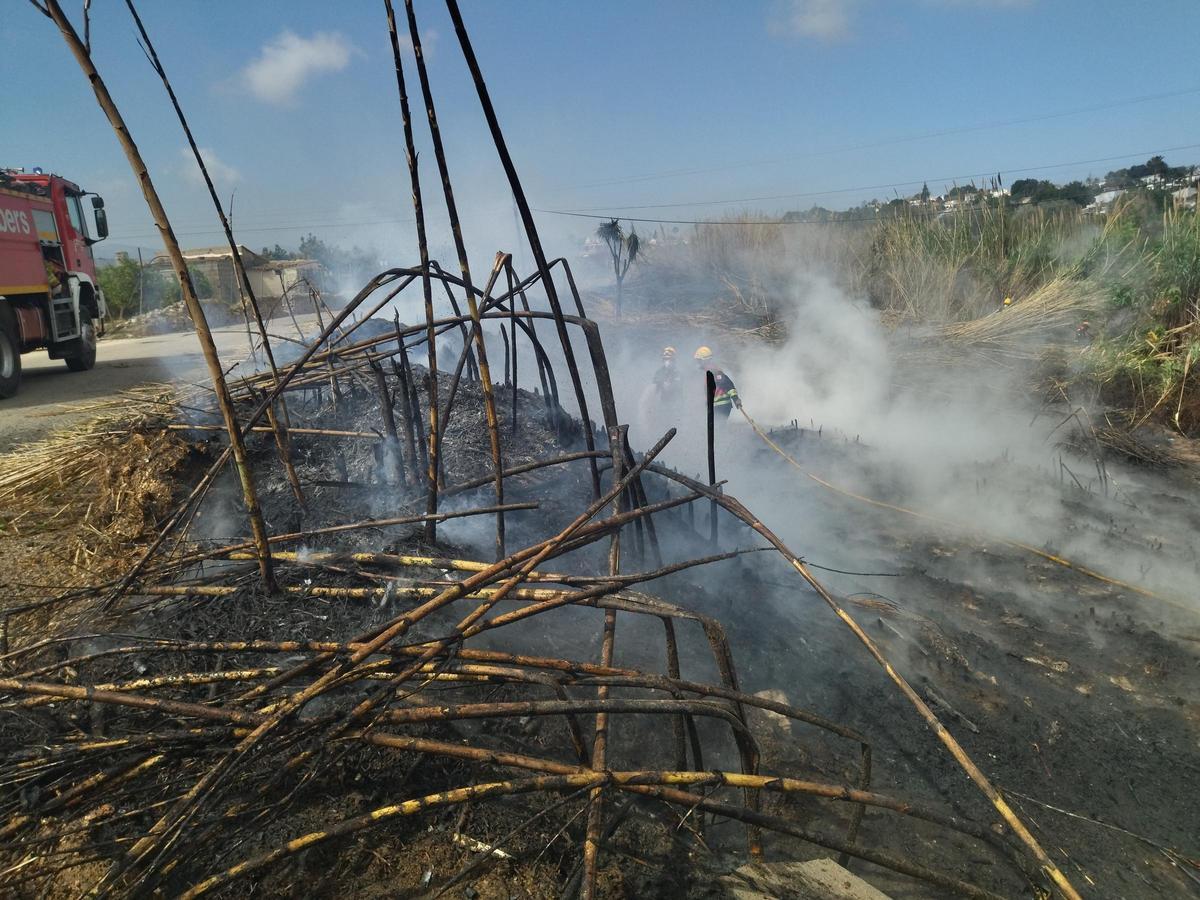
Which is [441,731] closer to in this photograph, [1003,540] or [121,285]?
[1003,540]

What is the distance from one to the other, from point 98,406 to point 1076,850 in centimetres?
1051

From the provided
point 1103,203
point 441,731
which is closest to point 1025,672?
point 441,731

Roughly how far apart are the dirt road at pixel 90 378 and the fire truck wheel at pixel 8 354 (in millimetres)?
237

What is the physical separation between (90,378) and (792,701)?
14871mm

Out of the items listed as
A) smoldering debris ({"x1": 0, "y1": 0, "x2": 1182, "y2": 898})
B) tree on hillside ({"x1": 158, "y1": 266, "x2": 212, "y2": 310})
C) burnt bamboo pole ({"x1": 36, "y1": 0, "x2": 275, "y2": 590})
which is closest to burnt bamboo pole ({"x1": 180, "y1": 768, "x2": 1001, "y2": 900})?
smoldering debris ({"x1": 0, "y1": 0, "x2": 1182, "y2": 898})

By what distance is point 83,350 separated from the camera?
527 inches

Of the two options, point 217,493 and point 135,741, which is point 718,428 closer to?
point 217,493

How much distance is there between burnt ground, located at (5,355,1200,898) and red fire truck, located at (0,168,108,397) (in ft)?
29.4

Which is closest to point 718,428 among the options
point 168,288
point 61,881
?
point 61,881

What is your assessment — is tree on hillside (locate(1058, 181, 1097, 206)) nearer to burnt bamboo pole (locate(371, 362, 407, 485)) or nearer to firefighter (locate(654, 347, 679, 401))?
firefighter (locate(654, 347, 679, 401))

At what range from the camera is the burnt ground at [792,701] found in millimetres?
2389

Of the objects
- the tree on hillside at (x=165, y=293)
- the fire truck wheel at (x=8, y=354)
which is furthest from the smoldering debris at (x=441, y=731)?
→ the tree on hillside at (x=165, y=293)

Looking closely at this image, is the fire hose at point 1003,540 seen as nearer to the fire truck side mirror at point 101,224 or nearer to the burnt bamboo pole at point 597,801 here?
the burnt bamboo pole at point 597,801

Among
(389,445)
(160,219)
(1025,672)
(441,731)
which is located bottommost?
(1025,672)
